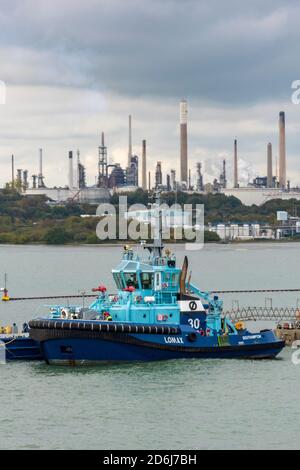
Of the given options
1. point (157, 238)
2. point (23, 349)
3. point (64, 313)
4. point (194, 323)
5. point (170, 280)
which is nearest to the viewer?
point (64, 313)

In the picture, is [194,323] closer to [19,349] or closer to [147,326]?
[147,326]

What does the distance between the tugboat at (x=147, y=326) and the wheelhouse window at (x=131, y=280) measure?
0.12 feet

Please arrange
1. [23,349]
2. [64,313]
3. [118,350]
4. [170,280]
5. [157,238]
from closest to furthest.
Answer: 1. [118,350]
2. [64,313]
3. [170,280]
4. [23,349]
5. [157,238]

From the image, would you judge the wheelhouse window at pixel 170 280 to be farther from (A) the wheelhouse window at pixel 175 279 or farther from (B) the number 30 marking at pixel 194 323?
(B) the number 30 marking at pixel 194 323

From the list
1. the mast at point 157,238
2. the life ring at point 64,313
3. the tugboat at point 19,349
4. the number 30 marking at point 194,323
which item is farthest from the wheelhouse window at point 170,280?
the tugboat at point 19,349

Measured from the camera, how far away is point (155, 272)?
48688mm

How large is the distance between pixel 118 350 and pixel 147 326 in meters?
1.49

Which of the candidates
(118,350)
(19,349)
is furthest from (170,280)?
(19,349)

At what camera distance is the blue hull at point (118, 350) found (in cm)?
4697

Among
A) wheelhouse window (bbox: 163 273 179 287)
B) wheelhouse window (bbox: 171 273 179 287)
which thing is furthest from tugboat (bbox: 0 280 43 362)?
wheelhouse window (bbox: 171 273 179 287)

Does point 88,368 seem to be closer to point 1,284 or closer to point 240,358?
point 240,358

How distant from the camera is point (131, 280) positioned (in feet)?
160
